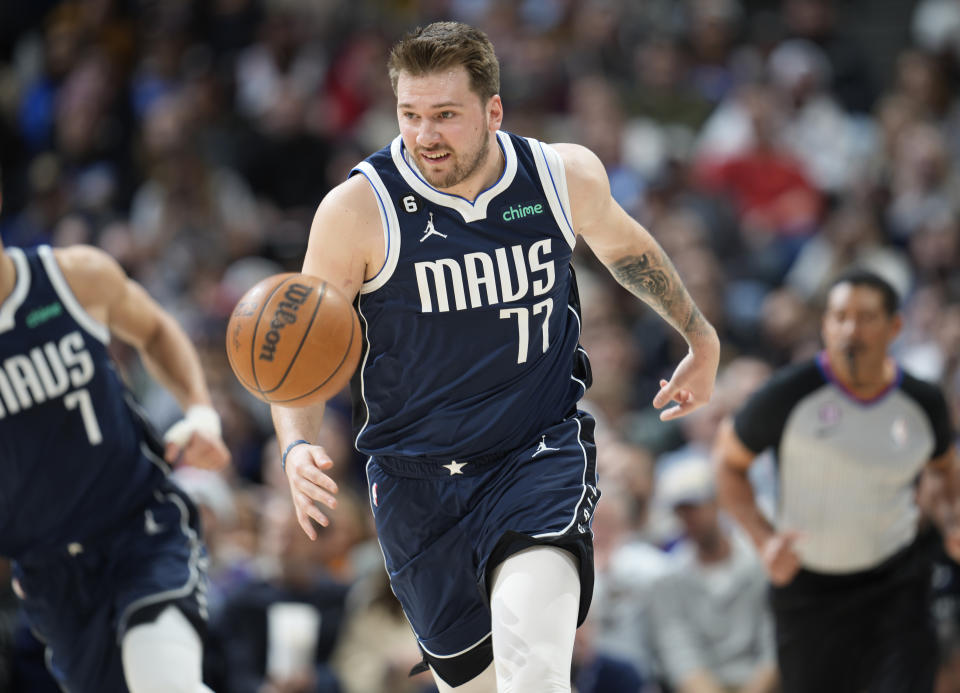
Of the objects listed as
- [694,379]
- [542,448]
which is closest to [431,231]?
[542,448]

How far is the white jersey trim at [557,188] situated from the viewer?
4727 millimetres

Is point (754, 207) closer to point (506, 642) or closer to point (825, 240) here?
point (825, 240)

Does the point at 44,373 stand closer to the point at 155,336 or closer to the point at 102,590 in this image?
the point at 155,336

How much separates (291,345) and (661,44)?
9810 mm

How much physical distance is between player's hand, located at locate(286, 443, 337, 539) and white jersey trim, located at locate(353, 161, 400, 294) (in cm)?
65

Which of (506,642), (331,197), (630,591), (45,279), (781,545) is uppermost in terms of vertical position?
(331,197)

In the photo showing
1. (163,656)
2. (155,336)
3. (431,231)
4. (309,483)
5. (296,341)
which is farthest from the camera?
(155,336)

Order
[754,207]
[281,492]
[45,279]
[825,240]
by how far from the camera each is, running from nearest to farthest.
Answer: [45,279], [281,492], [825,240], [754,207]

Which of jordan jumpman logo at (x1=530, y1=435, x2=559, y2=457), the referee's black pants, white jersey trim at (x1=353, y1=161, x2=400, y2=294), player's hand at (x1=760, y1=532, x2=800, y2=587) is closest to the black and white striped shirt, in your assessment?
the referee's black pants

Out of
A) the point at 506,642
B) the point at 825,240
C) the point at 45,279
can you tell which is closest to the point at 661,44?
Result: the point at 825,240

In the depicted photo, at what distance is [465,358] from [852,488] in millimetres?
2773

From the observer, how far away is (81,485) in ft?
17.8

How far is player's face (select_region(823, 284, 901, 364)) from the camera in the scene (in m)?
6.33

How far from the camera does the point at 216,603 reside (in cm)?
816
